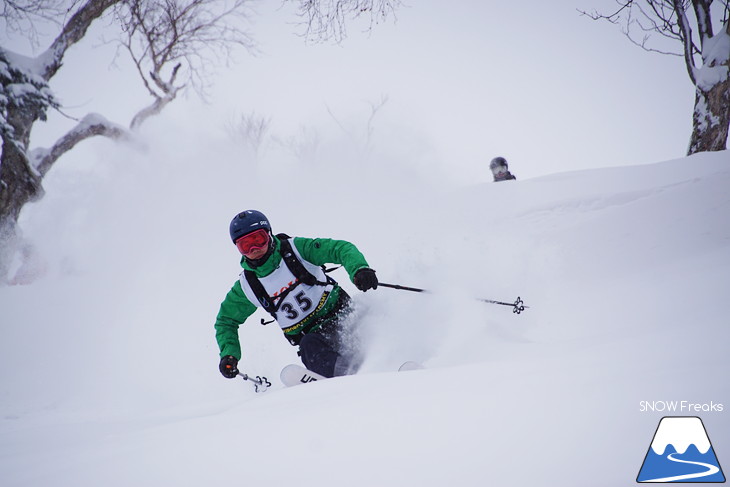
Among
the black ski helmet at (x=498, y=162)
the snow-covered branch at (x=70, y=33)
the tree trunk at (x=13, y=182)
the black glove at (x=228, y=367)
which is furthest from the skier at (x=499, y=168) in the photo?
the tree trunk at (x=13, y=182)

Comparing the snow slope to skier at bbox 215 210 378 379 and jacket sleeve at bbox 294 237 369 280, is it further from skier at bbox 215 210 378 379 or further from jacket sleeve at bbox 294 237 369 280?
jacket sleeve at bbox 294 237 369 280

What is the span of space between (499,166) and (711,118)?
3991mm

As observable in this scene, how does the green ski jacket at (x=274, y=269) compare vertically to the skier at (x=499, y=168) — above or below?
below

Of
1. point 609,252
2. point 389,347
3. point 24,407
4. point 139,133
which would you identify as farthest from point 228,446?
point 139,133

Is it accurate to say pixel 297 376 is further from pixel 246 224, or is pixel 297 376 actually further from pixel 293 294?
pixel 246 224

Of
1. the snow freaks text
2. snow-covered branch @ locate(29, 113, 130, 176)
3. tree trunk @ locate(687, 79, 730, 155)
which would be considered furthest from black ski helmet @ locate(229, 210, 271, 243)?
tree trunk @ locate(687, 79, 730, 155)

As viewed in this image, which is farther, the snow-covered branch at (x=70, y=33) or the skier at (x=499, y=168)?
the skier at (x=499, y=168)

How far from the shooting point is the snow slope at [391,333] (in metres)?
1.14

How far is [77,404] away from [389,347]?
13.7ft

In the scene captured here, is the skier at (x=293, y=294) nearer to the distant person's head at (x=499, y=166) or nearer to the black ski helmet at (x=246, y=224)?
the black ski helmet at (x=246, y=224)

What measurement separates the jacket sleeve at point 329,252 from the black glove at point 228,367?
1.17 meters

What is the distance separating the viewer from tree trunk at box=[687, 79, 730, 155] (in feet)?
22.0

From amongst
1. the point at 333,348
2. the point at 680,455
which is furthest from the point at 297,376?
the point at 680,455

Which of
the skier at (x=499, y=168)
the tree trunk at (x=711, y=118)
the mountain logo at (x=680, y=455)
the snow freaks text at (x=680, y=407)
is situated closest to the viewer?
the mountain logo at (x=680, y=455)
